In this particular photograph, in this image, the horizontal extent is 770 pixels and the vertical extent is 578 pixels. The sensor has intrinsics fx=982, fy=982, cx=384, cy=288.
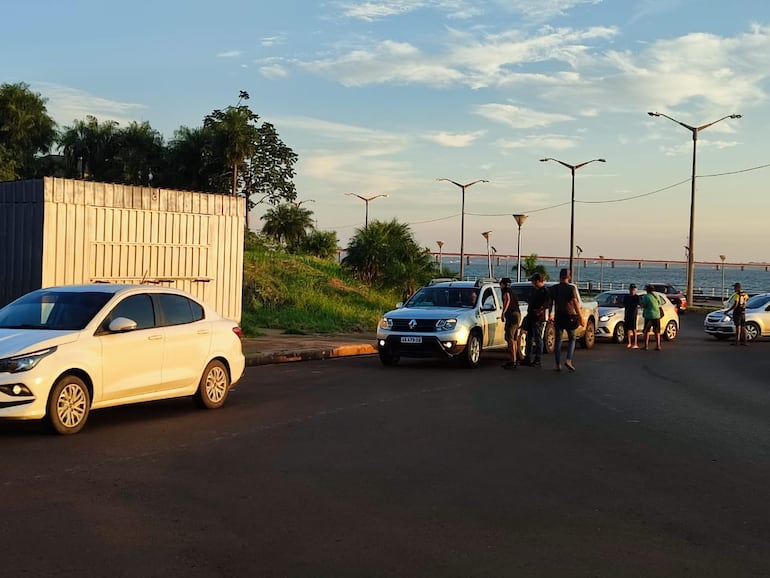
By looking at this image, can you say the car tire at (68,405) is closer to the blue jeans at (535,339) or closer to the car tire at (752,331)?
the blue jeans at (535,339)

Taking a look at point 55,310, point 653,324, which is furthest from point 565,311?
point 55,310

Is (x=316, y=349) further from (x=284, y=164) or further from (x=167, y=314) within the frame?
(x=284, y=164)

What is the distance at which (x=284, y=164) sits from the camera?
2613 inches

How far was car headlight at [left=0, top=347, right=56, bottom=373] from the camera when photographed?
9.76 m

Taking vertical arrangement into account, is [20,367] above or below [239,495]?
above

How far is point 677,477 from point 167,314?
20.9 feet

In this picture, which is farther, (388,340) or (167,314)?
(388,340)

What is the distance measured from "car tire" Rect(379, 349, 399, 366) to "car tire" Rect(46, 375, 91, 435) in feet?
30.3

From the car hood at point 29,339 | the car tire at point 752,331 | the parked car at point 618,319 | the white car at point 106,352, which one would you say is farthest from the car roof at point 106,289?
the car tire at point 752,331

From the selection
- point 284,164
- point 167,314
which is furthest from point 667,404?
point 284,164

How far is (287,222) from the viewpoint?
65.1 m

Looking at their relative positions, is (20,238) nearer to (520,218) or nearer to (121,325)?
(121,325)

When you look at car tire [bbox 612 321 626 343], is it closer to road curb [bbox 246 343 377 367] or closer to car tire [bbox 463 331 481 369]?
road curb [bbox 246 343 377 367]

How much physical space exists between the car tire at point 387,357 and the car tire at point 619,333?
1123 centimetres
